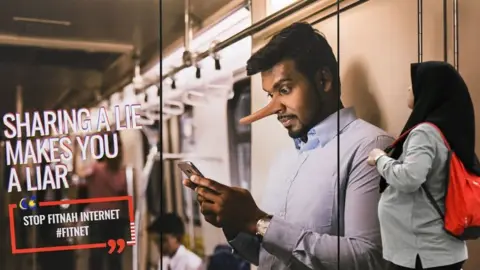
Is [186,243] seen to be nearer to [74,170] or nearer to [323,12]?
[74,170]

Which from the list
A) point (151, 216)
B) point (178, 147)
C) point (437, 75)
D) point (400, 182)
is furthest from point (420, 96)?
point (151, 216)

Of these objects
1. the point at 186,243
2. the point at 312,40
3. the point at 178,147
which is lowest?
the point at 186,243

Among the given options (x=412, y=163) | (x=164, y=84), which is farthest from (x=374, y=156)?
(x=164, y=84)

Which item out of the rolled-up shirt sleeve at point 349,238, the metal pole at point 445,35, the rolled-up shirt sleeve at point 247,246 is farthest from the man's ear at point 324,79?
the rolled-up shirt sleeve at point 247,246

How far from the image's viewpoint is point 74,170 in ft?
9.69

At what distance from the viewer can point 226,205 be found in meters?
3.13

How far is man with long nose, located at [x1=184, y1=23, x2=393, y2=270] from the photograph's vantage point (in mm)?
3141

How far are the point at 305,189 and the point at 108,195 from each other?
3.39 feet

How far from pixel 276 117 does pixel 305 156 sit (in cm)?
27

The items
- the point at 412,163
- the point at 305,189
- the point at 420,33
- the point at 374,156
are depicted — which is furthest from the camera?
the point at 420,33

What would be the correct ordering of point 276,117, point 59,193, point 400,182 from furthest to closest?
point 276,117, point 59,193, point 400,182

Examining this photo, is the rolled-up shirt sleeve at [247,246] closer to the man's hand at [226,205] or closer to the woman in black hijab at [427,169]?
the man's hand at [226,205]

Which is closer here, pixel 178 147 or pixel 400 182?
pixel 400 182

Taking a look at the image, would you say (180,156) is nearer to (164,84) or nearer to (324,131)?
(164,84)
